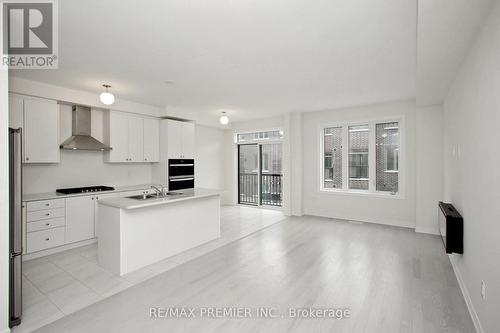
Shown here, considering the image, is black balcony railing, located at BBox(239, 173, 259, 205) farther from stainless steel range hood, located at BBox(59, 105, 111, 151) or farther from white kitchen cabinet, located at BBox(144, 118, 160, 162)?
stainless steel range hood, located at BBox(59, 105, 111, 151)

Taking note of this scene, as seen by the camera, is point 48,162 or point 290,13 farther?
point 48,162

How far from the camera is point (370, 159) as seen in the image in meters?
5.65

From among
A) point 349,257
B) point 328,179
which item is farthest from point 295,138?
point 349,257

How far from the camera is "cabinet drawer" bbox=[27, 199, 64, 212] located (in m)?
3.63

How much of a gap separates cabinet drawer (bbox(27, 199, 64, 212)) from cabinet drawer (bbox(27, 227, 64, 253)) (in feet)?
1.16

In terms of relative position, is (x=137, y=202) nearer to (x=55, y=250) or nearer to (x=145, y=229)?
(x=145, y=229)

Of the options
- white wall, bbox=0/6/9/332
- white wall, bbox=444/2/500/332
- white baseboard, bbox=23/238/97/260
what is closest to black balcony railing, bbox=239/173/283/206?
white baseboard, bbox=23/238/97/260

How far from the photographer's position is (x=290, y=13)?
2.13 metres

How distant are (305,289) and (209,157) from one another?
17.9ft

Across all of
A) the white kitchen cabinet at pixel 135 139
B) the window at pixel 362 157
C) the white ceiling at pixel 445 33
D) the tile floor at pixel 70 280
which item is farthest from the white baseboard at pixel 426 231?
the white kitchen cabinet at pixel 135 139

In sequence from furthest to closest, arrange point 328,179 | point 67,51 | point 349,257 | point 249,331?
point 328,179, point 349,257, point 67,51, point 249,331

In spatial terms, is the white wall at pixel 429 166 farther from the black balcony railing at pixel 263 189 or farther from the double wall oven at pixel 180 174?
the double wall oven at pixel 180 174

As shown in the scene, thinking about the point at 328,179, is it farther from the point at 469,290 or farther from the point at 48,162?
the point at 48,162

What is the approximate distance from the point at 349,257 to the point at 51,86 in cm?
551
